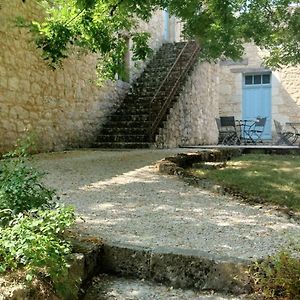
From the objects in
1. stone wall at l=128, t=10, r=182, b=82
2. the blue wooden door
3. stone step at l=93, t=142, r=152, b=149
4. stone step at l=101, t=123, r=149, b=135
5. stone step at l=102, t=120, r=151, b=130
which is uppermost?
stone wall at l=128, t=10, r=182, b=82

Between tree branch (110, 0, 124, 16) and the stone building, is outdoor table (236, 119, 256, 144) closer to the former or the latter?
the stone building

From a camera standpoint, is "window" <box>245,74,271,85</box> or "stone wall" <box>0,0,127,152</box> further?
"window" <box>245,74,271,85</box>

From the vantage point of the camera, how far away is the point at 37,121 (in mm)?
7207

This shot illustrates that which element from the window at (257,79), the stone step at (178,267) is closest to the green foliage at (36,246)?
the stone step at (178,267)

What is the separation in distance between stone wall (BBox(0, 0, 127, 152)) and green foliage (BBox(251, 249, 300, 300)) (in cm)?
513

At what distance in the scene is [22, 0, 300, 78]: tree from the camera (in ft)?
17.6

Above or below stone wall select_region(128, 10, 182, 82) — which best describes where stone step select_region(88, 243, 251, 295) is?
below

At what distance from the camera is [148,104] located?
10.3 metres

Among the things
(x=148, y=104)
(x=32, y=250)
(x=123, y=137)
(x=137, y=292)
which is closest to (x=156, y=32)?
(x=148, y=104)

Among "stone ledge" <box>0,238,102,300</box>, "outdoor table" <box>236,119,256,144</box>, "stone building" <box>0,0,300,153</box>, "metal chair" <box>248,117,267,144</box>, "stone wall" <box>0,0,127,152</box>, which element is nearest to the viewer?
"stone ledge" <box>0,238,102,300</box>

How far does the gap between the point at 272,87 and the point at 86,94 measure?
336 inches

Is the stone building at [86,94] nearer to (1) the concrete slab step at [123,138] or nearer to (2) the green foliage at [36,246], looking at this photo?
(1) the concrete slab step at [123,138]

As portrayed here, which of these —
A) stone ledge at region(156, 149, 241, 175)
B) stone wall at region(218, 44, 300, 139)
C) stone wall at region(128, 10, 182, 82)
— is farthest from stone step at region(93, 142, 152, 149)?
stone wall at region(218, 44, 300, 139)

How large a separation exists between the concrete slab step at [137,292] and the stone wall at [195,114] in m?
6.97
